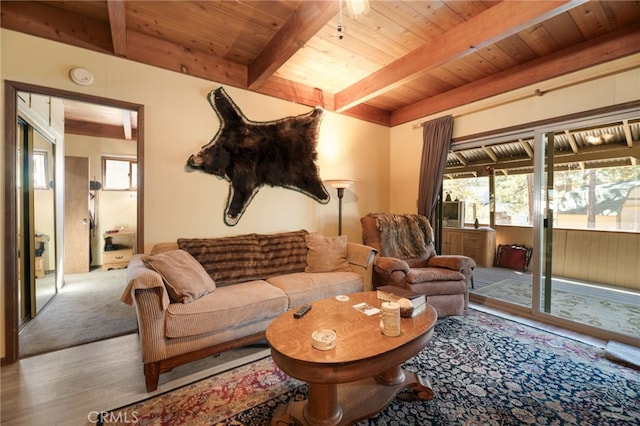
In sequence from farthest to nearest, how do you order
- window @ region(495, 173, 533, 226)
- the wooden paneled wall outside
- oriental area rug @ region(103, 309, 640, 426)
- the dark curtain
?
window @ region(495, 173, 533, 226) → the dark curtain → the wooden paneled wall outside → oriental area rug @ region(103, 309, 640, 426)

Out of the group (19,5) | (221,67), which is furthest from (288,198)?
(19,5)

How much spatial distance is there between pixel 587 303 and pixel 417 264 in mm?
1979

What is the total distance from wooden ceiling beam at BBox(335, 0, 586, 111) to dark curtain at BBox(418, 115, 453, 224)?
1.09 meters

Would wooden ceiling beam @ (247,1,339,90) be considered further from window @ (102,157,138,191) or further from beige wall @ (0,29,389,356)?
window @ (102,157,138,191)

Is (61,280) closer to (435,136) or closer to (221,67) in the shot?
(221,67)

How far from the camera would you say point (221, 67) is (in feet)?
9.14

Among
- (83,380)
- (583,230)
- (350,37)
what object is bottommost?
(83,380)

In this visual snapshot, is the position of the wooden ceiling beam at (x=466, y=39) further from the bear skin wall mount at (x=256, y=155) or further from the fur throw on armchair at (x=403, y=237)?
the fur throw on armchair at (x=403, y=237)

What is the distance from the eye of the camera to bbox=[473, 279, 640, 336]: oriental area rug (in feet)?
8.58

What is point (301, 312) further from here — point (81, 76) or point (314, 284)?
point (81, 76)

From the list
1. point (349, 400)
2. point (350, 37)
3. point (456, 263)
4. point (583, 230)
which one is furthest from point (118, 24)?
point (583, 230)

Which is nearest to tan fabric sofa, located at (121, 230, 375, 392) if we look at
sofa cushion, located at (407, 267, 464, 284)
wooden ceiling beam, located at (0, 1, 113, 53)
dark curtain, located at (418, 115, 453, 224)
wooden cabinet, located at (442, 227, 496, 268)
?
sofa cushion, located at (407, 267, 464, 284)

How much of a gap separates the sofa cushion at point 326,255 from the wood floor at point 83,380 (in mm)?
947

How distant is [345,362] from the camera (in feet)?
3.84
